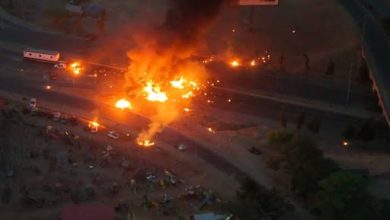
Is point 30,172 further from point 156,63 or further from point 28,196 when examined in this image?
point 156,63

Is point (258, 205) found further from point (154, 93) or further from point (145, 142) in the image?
point (154, 93)

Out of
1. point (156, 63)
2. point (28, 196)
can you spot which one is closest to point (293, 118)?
point (156, 63)

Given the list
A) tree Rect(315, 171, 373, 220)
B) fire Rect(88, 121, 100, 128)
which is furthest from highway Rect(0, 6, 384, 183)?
tree Rect(315, 171, 373, 220)

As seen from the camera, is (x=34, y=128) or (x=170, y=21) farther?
(x=170, y=21)

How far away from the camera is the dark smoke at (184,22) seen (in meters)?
64.6

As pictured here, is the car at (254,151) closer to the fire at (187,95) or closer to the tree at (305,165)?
the tree at (305,165)

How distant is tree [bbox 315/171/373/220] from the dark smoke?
1023 inches

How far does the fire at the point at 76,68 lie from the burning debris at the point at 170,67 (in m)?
5.41

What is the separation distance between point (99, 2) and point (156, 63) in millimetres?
27910

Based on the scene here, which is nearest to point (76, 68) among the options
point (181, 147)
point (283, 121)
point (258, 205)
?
point (181, 147)

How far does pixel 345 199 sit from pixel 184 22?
91.0 ft

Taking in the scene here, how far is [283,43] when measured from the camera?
265 ft

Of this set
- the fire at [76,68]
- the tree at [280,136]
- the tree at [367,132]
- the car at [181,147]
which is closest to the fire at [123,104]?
the fire at [76,68]

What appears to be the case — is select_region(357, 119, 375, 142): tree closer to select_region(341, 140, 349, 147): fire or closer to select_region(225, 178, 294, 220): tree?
select_region(341, 140, 349, 147): fire
